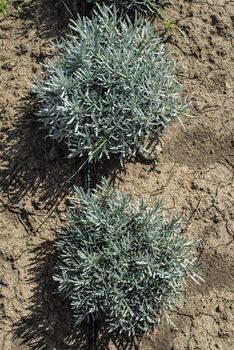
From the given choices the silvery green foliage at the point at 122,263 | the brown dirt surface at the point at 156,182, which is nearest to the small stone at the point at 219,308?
the brown dirt surface at the point at 156,182

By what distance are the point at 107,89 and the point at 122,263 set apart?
974 mm

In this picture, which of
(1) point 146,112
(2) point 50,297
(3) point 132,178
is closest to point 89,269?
(2) point 50,297

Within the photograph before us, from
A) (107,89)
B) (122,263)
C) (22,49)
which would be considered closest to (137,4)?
(107,89)

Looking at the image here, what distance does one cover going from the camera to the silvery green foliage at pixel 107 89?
3768mm

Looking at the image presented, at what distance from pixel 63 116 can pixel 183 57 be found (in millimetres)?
842

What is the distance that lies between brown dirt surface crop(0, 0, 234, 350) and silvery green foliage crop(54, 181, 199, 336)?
18 centimetres

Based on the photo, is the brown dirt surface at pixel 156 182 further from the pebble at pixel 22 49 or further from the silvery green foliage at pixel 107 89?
the silvery green foliage at pixel 107 89

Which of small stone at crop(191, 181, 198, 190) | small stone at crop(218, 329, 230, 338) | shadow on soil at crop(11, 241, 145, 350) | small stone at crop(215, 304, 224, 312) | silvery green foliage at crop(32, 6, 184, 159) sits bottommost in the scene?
small stone at crop(218, 329, 230, 338)

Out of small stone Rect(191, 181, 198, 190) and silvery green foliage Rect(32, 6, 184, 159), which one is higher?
silvery green foliage Rect(32, 6, 184, 159)

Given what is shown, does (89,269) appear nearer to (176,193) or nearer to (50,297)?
(50,297)

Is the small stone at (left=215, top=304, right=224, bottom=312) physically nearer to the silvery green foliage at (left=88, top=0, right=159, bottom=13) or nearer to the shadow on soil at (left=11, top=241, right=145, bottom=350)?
the shadow on soil at (left=11, top=241, right=145, bottom=350)

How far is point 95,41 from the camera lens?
12.5 feet

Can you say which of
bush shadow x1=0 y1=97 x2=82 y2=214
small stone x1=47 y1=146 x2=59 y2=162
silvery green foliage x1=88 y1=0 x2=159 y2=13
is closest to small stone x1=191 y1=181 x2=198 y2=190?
bush shadow x1=0 y1=97 x2=82 y2=214

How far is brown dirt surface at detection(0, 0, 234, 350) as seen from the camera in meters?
3.91
